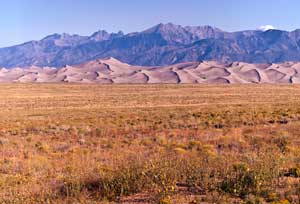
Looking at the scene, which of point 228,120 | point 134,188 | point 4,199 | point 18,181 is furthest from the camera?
point 228,120

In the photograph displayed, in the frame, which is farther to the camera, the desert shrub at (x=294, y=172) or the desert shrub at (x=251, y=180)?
the desert shrub at (x=294, y=172)

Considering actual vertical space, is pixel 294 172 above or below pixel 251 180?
below

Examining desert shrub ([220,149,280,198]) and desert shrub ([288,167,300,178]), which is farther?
desert shrub ([288,167,300,178])

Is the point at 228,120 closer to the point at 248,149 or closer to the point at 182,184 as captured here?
the point at 248,149

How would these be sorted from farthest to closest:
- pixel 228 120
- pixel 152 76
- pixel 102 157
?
pixel 152 76
pixel 228 120
pixel 102 157

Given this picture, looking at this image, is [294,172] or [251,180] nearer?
[251,180]

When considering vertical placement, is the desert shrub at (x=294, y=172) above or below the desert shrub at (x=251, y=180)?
below

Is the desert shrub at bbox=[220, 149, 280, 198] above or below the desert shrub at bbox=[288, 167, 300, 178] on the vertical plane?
above

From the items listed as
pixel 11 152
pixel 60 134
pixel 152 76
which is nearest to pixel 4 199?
pixel 11 152

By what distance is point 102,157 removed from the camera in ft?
47.6

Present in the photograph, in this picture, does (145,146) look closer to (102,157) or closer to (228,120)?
(102,157)

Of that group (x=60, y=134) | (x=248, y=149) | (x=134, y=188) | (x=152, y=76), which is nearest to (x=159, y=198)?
(x=134, y=188)

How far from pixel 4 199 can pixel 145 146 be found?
9.71 metres

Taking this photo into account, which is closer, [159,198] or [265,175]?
[159,198]
